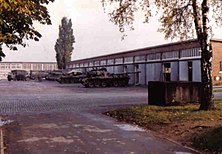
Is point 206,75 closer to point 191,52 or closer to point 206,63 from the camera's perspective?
point 206,63

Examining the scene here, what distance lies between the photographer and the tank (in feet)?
145

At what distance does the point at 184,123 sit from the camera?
520 inches

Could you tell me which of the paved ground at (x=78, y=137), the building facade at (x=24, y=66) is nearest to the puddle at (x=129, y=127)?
the paved ground at (x=78, y=137)

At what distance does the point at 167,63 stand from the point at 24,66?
7000 centimetres

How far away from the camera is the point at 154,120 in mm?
14125

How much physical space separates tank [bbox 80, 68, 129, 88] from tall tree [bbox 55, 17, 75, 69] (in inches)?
1658

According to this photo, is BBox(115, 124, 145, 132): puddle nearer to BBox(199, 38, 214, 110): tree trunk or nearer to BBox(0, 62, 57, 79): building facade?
BBox(199, 38, 214, 110): tree trunk

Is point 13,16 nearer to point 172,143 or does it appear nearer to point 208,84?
point 172,143

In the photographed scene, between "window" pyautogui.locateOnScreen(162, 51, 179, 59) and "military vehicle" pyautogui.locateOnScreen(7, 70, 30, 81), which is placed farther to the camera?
"military vehicle" pyautogui.locateOnScreen(7, 70, 30, 81)

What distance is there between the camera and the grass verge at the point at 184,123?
10252 millimetres

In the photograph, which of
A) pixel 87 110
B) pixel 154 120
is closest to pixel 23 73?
pixel 87 110

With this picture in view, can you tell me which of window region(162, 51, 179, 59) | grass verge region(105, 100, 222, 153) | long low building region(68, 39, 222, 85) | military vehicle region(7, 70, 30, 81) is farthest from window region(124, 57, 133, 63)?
grass verge region(105, 100, 222, 153)

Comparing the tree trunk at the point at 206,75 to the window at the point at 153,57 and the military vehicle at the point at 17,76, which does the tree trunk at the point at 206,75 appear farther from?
the military vehicle at the point at 17,76

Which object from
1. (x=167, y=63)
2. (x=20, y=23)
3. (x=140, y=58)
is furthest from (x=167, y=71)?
(x=20, y=23)
